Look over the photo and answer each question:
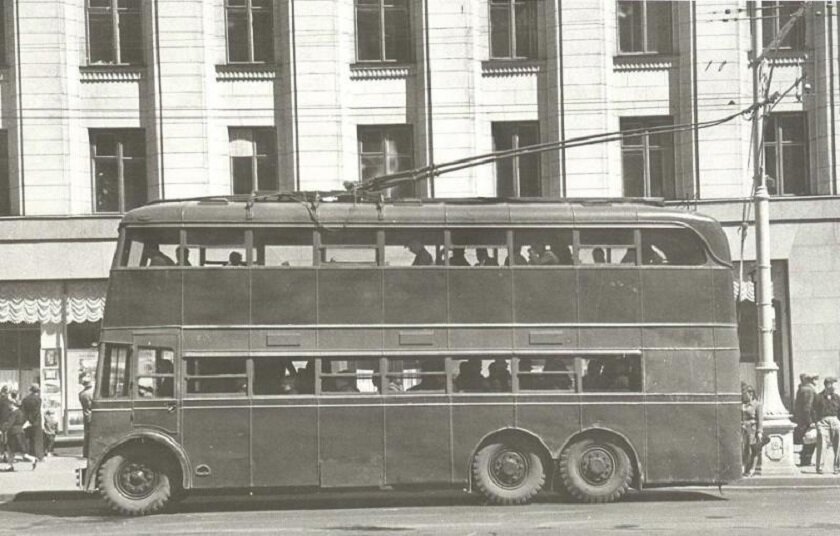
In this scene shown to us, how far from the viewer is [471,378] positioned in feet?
65.8

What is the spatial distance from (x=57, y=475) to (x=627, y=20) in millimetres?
15953

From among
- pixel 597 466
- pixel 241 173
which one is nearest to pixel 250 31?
pixel 241 173

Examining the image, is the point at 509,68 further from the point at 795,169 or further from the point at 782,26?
the point at 795,169

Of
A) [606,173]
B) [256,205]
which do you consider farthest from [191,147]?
Answer: [256,205]

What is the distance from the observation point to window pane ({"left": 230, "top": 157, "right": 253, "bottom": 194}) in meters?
31.8

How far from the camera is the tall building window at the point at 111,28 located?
31.5 meters

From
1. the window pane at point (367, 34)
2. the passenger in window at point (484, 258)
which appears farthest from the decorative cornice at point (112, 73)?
the passenger in window at point (484, 258)

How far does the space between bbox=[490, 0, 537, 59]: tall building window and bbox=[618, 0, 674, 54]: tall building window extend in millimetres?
1986

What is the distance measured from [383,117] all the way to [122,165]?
5947 millimetres

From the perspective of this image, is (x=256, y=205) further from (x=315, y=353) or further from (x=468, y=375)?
(x=468, y=375)

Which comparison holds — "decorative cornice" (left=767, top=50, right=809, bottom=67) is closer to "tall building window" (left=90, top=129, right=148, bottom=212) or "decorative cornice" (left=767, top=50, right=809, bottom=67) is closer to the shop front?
"tall building window" (left=90, top=129, right=148, bottom=212)

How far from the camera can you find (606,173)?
31406 mm

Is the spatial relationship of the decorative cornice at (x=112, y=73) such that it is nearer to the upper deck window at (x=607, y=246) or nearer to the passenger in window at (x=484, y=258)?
the passenger in window at (x=484, y=258)

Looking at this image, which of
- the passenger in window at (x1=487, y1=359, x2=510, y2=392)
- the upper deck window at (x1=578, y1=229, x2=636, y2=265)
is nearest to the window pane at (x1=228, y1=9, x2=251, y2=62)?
the upper deck window at (x1=578, y1=229, x2=636, y2=265)
